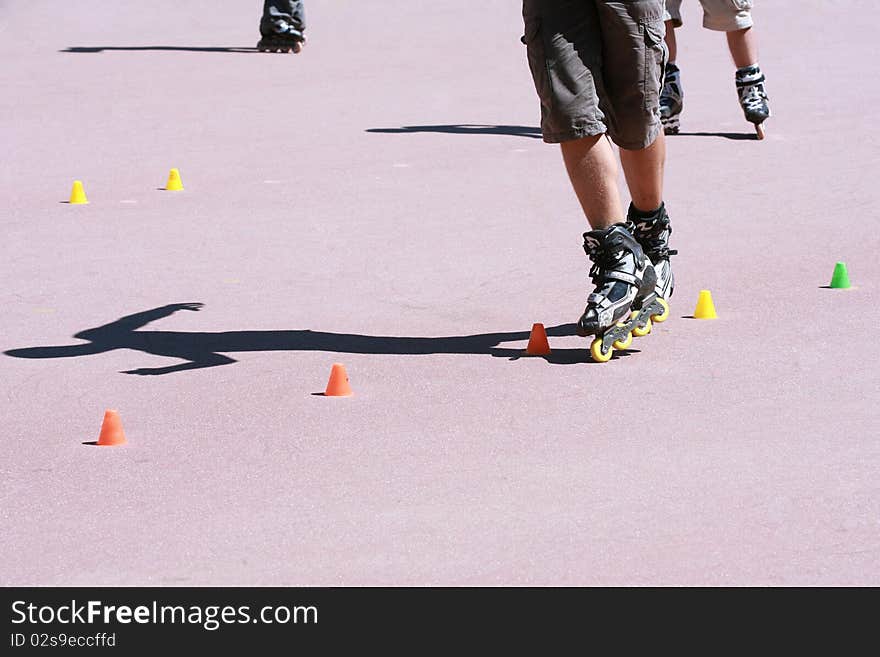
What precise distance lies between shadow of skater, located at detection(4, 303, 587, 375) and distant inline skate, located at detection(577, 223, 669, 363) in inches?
5.4

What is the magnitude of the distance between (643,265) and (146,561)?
2.38 m

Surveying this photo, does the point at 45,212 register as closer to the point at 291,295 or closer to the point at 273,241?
the point at 273,241

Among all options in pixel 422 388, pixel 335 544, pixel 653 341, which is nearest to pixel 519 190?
pixel 653 341

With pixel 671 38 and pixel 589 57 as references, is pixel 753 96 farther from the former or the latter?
pixel 589 57

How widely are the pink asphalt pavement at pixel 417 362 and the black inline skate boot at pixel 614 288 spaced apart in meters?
0.10

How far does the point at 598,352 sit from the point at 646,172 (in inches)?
31.3

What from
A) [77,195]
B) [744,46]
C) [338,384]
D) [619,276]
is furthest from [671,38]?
[338,384]

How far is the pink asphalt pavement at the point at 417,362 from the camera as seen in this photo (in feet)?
11.9

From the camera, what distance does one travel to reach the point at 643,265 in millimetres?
5348

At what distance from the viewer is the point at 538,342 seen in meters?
5.31

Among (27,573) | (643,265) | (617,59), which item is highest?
(617,59)

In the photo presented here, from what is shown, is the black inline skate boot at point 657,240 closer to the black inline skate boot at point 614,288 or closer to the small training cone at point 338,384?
the black inline skate boot at point 614,288

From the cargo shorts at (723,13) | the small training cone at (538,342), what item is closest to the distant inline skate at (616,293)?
the small training cone at (538,342)

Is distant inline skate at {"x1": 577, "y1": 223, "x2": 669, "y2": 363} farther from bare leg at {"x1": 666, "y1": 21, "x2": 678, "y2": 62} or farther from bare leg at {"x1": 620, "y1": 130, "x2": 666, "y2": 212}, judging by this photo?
bare leg at {"x1": 666, "y1": 21, "x2": 678, "y2": 62}
